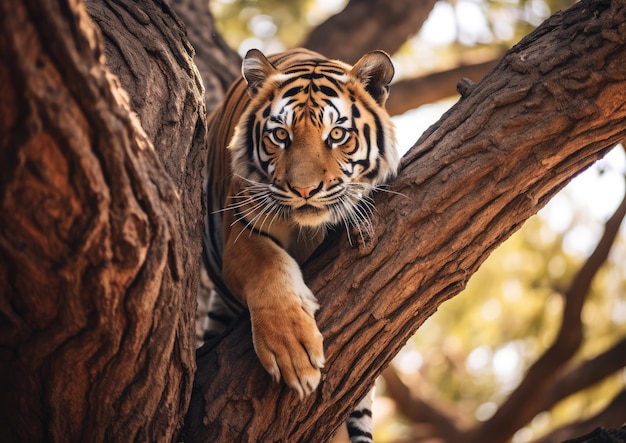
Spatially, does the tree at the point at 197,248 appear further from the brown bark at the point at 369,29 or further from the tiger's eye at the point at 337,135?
the brown bark at the point at 369,29

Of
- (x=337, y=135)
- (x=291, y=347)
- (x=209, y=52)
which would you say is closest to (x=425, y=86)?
(x=209, y=52)

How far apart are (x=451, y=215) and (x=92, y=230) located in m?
1.42

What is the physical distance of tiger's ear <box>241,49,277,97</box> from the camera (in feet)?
12.3

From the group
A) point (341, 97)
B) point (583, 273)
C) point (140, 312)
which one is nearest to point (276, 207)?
point (341, 97)

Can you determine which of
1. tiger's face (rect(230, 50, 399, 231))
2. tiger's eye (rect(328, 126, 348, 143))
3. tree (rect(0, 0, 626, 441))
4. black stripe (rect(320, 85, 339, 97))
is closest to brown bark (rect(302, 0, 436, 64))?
tiger's face (rect(230, 50, 399, 231))

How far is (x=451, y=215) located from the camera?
2.97 m

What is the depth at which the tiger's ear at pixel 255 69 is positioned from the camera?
3.75 meters

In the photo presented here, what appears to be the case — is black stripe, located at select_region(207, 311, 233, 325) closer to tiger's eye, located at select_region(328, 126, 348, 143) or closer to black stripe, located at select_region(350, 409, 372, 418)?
black stripe, located at select_region(350, 409, 372, 418)

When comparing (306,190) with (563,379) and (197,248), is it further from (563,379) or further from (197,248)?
(563,379)

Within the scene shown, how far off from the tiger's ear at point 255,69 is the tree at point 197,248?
1.65 ft

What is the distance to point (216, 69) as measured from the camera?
6.30 m

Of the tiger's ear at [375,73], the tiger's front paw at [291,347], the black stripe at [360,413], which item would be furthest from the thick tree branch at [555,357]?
the tiger's front paw at [291,347]

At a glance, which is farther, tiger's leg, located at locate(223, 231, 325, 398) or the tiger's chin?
the tiger's chin

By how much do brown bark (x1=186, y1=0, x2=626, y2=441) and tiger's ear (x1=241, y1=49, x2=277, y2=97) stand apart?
1131 millimetres
